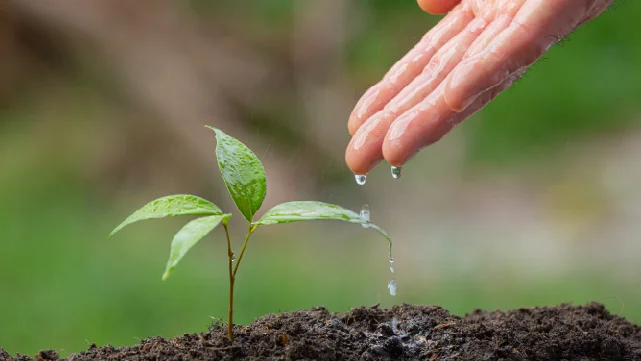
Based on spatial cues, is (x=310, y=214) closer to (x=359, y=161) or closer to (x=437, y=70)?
(x=359, y=161)

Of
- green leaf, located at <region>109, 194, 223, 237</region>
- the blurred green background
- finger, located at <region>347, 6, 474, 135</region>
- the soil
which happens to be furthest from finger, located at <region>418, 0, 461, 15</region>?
the blurred green background

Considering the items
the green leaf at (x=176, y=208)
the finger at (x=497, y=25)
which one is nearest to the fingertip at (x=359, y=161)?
the finger at (x=497, y=25)

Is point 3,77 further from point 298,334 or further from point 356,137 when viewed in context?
point 298,334

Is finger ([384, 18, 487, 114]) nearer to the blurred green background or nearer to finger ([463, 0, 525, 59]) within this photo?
finger ([463, 0, 525, 59])

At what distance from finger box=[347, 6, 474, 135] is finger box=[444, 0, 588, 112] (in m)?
0.25

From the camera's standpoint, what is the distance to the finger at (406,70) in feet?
4.07

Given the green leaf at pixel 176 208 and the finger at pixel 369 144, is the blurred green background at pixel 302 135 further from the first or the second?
the green leaf at pixel 176 208

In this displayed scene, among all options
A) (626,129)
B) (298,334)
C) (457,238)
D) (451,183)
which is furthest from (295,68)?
(298,334)

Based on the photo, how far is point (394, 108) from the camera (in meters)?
1.14

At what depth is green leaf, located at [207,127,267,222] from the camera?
82 cm

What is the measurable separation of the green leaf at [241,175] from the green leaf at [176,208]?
4cm

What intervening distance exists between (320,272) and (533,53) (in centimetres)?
151

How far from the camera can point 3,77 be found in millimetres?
3180

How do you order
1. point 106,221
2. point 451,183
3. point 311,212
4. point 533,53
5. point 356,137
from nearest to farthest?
point 311,212 → point 533,53 → point 356,137 → point 106,221 → point 451,183
